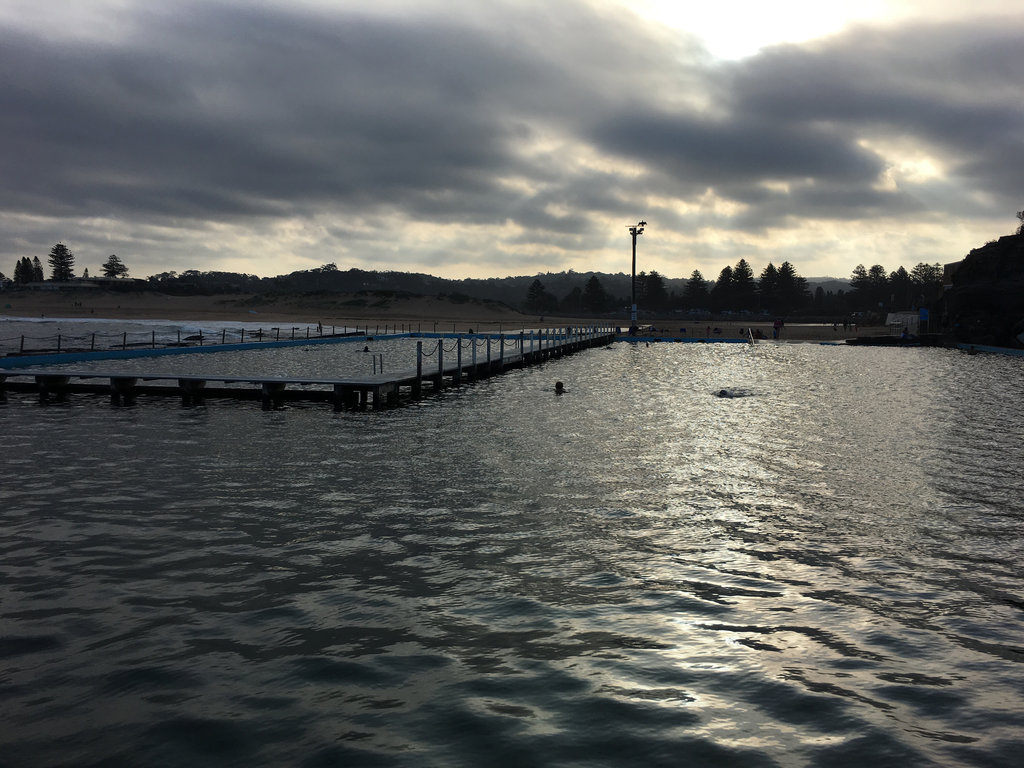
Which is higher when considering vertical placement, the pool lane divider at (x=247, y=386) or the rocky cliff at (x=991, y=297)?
the rocky cliff at (x=991, y=297)

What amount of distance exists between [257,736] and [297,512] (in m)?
7.23

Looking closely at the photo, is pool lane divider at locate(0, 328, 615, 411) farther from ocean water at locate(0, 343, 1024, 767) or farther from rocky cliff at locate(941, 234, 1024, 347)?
rocky cliff at locate(941, 234, 1024, 347)

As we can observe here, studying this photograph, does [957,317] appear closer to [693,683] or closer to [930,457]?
[930,457]

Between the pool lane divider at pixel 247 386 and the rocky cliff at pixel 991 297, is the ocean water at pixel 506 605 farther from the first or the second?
the rocky cliff at pixel 991 297

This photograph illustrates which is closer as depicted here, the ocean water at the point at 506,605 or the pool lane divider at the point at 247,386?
the ocean water at the point at 506,605

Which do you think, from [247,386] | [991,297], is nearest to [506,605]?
[247,386]

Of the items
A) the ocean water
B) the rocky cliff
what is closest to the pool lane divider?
the ocean water

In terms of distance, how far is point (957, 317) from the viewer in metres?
87.1

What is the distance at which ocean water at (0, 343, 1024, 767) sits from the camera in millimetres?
6340

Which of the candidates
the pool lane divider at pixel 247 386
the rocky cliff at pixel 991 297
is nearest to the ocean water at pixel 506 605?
the pool lane divider at pixel 247 386

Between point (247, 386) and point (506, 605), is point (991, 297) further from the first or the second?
point (506, 605)

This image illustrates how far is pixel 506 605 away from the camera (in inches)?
357

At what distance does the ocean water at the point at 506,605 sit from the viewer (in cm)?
634

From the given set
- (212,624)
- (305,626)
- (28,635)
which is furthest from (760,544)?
(28,635)
